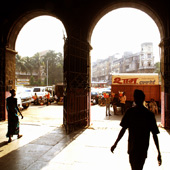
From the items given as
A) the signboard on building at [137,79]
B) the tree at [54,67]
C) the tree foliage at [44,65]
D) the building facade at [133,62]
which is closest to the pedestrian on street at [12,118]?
the signboard on building at [137,79]

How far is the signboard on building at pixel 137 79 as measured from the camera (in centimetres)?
1527

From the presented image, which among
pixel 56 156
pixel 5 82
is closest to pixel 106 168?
pixel 56 156

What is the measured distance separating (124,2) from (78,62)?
3349 mm

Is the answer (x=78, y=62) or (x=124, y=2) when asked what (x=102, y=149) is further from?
(x=124, y=2)

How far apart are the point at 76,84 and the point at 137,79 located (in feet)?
32.7

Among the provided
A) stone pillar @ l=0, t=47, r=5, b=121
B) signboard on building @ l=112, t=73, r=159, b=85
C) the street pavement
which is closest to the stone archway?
stone pillar @ l=0, t=47, r=5, b=121

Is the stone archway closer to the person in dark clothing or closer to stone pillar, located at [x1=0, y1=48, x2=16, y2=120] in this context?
stone pillar, located at [x1=0, y1=48, x2=16, y2=120]

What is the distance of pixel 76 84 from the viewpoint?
7109 mm

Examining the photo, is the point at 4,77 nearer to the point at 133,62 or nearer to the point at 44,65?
the point at 44,65

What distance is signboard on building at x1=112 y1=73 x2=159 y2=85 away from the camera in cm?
1527

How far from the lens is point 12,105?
5.41m

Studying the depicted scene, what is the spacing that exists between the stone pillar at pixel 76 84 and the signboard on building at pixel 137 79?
8.64 meters

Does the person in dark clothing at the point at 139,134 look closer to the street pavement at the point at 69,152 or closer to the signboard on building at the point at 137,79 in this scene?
the street pavement at the point at 69,152

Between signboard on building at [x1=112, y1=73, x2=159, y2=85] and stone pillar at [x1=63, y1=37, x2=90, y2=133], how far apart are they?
8.64 meters
